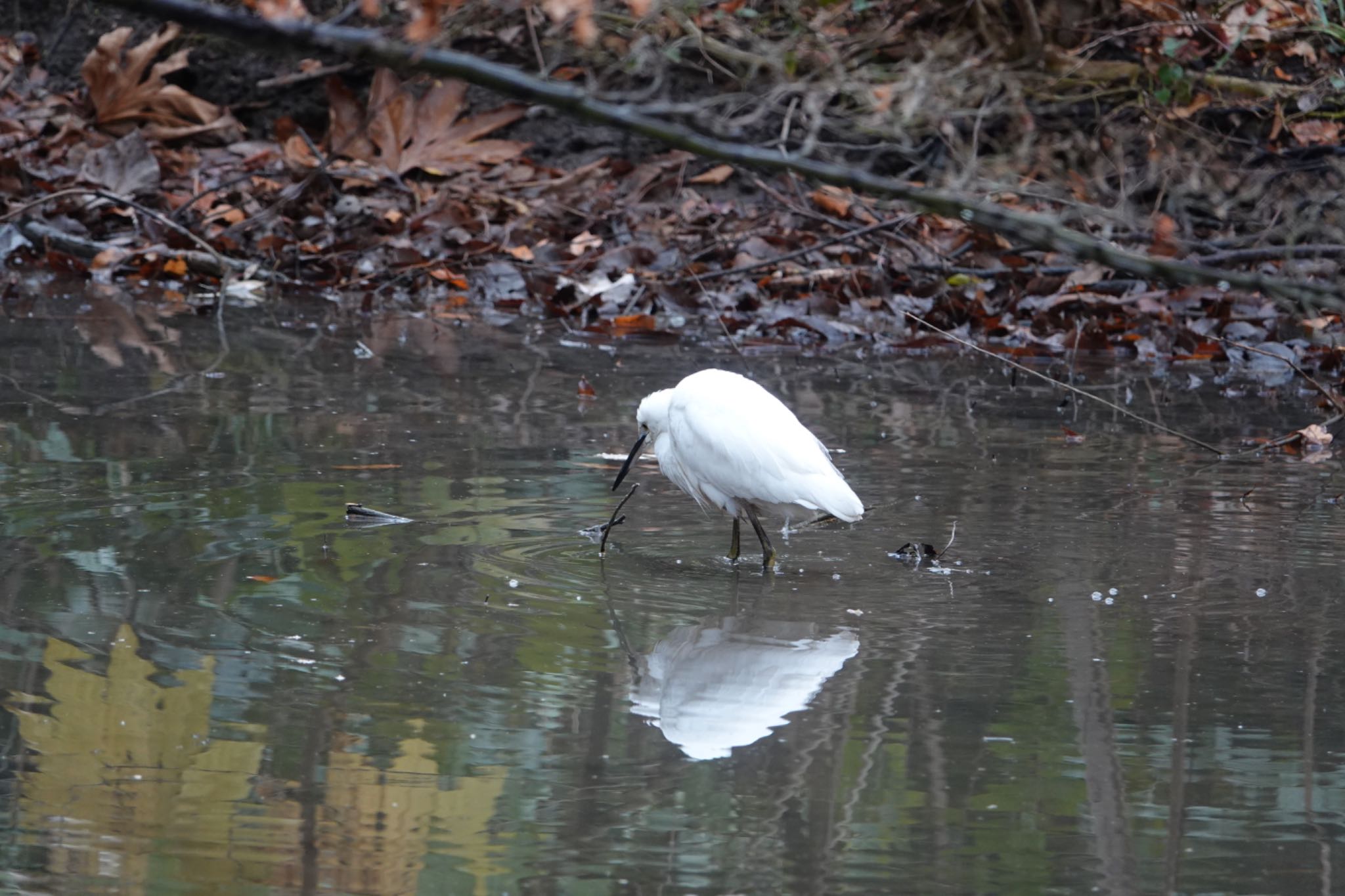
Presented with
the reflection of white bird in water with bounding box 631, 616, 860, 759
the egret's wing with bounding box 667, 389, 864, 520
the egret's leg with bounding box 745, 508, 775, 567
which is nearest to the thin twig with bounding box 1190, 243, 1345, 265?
the egret's wing with bounding box 667, 389, 864, 520

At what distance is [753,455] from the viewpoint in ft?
16.1

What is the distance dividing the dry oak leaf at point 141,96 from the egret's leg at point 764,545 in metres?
8.02

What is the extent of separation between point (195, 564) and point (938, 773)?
2.13m

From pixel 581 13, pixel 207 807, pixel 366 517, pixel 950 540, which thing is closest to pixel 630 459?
pixel 366 517

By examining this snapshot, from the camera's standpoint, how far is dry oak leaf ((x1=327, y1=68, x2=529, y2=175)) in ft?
37.0

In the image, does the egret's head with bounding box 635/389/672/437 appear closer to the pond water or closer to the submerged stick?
the pond water

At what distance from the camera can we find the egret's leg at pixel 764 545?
4750 mm

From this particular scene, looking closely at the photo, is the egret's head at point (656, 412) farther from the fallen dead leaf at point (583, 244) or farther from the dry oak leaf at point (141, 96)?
the dry oak leaf at point (141, 96)

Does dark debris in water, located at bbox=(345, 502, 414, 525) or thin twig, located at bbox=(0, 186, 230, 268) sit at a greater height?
thin twig, located at bbox=(0, 186, 230, 268)

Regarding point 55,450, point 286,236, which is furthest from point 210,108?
point 55,450

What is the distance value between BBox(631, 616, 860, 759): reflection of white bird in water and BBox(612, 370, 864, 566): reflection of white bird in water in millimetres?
795

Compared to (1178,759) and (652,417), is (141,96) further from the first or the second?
(1178,759)

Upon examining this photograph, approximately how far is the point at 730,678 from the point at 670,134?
6.70 ft

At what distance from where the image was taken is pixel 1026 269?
9227 mm
